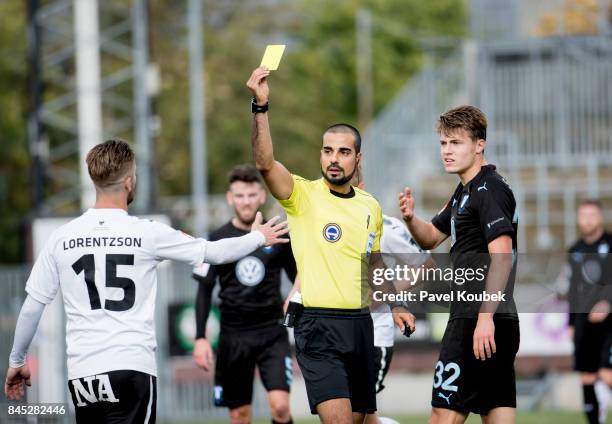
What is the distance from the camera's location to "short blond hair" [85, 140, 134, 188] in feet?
25.1

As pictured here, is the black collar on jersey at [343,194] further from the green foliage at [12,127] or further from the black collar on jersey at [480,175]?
the green foliage at [12,127]

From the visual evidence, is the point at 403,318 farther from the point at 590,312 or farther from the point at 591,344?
the point at 591,344

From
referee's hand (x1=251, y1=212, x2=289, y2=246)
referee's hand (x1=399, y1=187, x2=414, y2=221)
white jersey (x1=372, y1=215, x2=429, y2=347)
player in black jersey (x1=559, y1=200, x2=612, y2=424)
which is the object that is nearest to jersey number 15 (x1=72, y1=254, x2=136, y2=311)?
referee's hand (x1=251, y1=212, x2=289, y2=246)

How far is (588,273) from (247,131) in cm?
3835

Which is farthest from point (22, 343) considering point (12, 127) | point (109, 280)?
point (12, 127)

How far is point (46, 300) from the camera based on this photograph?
7.79m

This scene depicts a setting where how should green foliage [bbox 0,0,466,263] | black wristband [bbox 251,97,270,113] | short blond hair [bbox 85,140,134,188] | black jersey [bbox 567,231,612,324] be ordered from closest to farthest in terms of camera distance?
short blond hair [bbox 85,140,134,188] → black wristband [bbox 251,97,270,113] → black jersey [bbox 567,231,612,324] → green foliage [bbox 0,0,466,263]

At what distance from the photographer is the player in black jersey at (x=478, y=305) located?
793cm

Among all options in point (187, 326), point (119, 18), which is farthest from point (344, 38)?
point (187, 326)

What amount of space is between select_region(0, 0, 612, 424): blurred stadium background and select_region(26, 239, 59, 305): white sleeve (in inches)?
190

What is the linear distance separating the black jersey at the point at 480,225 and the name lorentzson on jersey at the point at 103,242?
2059mm

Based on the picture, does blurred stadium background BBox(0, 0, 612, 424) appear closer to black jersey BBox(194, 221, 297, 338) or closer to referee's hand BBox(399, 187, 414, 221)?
black jersey BBox(194, 221, 297, 338)

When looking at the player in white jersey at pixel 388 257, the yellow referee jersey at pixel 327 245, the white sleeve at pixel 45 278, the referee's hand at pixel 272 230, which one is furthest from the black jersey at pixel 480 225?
the white sleeve at pixel 45 278

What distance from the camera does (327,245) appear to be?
8.54 m
